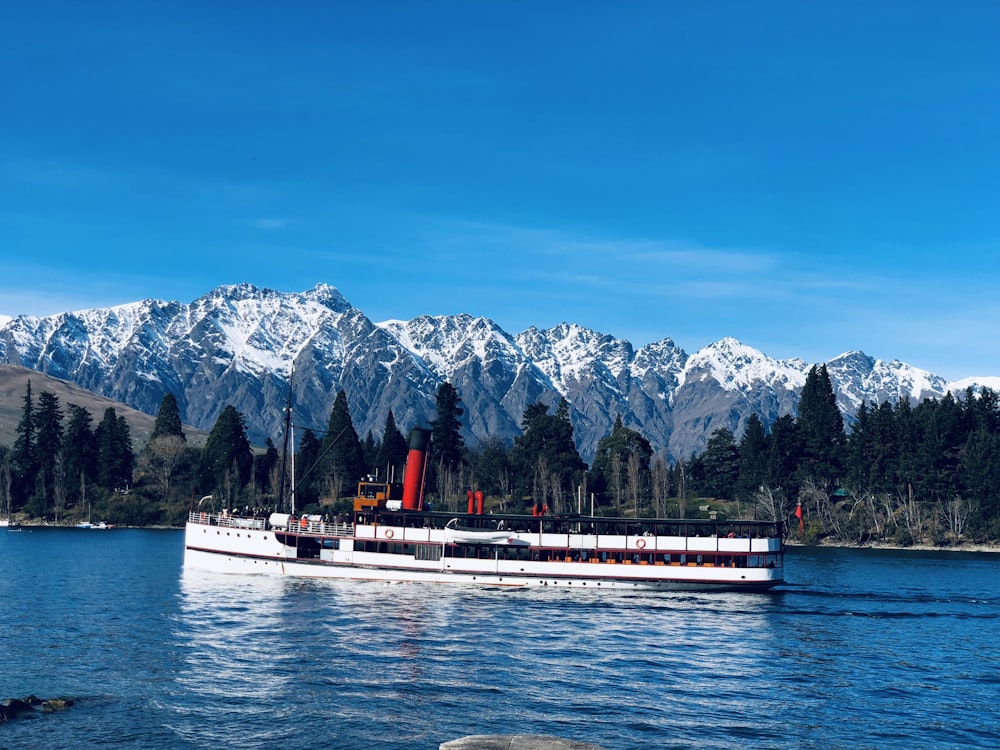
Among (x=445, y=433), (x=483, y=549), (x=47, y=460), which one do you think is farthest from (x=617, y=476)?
(x=47, y=460)

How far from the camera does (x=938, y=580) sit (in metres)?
98.7

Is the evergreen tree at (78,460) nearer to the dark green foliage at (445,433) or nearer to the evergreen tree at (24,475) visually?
the evergreen tree at (24,475)

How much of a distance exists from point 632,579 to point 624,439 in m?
106

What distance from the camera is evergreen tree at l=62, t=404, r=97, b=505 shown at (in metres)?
188

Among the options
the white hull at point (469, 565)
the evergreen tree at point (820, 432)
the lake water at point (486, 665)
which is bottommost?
the lake water at point (486, 665)

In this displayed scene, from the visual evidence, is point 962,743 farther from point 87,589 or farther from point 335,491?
point 335,491

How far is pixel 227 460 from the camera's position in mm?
188500

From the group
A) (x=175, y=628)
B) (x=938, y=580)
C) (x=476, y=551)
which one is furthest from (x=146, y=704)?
(x=938, y=580)

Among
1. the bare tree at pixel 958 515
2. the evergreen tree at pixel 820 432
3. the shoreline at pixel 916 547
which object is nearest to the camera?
the shoreline at pixel 916 547

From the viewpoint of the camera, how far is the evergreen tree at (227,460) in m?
184

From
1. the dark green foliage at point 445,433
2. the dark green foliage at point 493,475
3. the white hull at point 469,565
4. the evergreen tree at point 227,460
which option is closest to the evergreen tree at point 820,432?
the dark green foliage at point 493,475

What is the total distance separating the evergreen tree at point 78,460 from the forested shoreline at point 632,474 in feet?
0.86

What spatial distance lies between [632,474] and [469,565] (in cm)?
8754

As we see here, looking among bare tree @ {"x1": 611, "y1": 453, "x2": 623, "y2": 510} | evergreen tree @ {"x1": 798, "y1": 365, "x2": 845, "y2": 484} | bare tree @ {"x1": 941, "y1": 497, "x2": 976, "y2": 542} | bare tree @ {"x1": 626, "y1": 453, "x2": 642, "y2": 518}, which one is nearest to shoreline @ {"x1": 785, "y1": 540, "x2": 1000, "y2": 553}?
bare tree @ {"x1": 941, "y1": 497, "x2": 976, "y2": 542}
